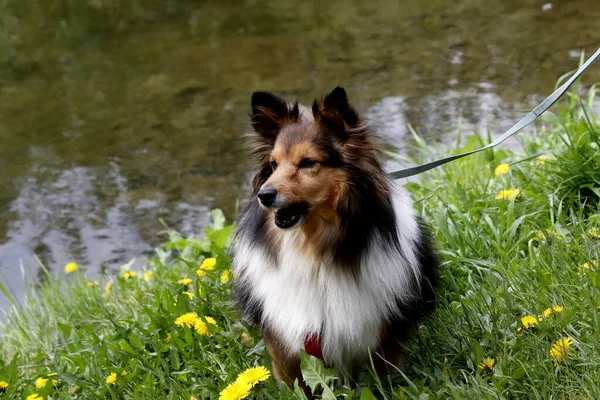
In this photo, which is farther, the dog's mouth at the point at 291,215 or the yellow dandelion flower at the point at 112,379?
the yellow dandelion flower at the point at 112,379

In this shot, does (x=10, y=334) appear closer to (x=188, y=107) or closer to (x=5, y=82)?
(x=188, y=107)

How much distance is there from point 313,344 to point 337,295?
23cm

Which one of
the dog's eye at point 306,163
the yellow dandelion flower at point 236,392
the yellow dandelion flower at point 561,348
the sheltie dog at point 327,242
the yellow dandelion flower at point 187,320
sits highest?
the dog's eye at point 306,163

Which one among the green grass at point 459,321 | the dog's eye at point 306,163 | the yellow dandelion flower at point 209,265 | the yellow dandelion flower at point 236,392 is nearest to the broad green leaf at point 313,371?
the green grass at point 459,321

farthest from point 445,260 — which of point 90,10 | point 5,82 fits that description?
point 90,10

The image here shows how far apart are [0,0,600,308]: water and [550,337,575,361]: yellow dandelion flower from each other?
8.31 feet

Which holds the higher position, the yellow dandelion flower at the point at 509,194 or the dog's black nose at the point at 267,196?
the dog's black nose at the point at 267,196

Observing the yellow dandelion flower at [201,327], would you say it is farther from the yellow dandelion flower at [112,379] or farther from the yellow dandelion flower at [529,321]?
the yellow dandelion flower at [529,321]

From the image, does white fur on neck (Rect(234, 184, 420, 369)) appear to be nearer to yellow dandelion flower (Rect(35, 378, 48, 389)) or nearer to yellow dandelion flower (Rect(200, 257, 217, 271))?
yellow dandelion flower (Rect(200, 257, 217, 271))

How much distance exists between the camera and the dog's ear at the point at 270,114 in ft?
9.10

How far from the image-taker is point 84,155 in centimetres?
748

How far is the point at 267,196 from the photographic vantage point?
2486mm

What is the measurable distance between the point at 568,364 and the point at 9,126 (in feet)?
24.9

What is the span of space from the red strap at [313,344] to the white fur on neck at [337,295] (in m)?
0.02
